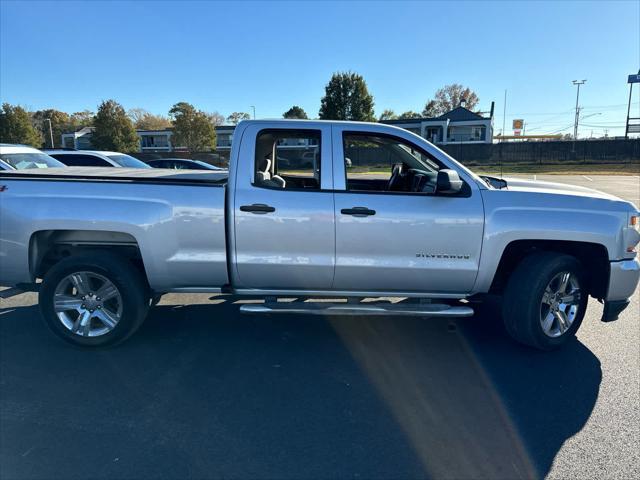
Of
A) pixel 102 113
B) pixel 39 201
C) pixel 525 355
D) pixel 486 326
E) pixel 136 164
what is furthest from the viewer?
pixel 102 113

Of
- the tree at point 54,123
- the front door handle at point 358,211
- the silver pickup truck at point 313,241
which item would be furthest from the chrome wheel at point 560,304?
the tree at point 54,123

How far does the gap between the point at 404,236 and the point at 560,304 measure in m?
1.64

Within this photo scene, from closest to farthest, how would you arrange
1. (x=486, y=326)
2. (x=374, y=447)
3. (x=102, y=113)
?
(x=374, y=447)
(x=486, y=326)
(x=102, y=113)

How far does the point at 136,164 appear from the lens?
12438 millimetres

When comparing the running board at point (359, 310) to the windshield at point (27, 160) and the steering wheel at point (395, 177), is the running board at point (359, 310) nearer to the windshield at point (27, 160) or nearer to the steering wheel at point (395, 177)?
the steering wheel at point (395, 177)

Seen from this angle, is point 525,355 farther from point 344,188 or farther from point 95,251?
point 95,251

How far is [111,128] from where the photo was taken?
4988 cm

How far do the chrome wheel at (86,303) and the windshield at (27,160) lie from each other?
7150 mm

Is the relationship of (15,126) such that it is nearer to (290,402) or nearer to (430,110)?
(290,402)

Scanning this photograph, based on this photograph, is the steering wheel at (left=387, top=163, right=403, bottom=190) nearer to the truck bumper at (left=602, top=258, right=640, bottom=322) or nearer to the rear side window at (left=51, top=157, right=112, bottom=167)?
the truck bumper at (left=602, top=258, right=640, bottom=322)

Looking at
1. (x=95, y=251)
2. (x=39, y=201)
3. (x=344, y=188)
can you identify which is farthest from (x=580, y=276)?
(x=39, y=201)

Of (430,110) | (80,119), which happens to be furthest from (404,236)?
(80,119)

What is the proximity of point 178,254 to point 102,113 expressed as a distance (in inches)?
2144

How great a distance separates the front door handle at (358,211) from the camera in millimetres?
3572
